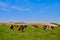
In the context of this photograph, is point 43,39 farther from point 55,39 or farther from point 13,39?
point 13,39

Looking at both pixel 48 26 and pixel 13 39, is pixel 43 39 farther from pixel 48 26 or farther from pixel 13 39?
pixel 48 26

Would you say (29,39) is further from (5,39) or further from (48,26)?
(48,26)

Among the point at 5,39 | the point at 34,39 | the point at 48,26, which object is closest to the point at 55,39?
the point at 34,39

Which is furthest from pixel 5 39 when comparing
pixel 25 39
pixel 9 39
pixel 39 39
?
pixel 39 39

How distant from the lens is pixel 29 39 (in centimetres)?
1420

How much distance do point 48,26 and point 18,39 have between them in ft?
35.5

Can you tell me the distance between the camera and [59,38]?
15.0m

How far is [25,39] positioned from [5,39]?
A: 5.41 ft

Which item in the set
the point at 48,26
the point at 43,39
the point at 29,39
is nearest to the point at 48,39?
the point at 43,39

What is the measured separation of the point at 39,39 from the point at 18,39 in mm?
1804

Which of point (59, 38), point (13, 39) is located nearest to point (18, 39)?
point (13, 39)

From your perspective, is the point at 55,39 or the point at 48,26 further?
the point at 48,26

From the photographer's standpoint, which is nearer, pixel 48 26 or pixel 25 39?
pixel 25 39

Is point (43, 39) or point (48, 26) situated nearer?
point (43, 39)
